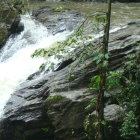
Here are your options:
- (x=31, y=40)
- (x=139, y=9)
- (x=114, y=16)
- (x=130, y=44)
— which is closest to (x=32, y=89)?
(x=130, y=44)

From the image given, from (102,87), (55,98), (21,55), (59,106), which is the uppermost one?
(102,87)

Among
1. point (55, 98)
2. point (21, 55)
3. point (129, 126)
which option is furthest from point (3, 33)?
point (129, 126)

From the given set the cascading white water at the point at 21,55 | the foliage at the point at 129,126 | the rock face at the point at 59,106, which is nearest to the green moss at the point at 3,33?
the cascading white water at the point at 21,55

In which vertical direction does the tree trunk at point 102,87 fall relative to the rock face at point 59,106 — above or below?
above

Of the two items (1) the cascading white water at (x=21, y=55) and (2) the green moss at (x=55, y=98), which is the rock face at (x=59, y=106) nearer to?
(2) the green moss at (x=55, y=98)

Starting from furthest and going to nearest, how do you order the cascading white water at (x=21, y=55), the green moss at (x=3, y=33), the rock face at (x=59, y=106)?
the green moss at (x=3, y=33)
the cascading white water at (x=21, y=55)
the rock face at (x=59, y=106)

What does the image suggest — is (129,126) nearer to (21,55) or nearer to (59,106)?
(59,106)

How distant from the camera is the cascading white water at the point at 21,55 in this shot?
942 centimetres

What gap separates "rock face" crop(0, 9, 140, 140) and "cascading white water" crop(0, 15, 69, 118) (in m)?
0.57

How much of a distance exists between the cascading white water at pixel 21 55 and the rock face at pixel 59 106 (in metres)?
0.57

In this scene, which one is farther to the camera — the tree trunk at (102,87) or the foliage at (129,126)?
the foliage at (129,126)

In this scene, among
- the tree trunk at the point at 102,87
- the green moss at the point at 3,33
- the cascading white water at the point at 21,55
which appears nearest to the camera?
the tree trunk at the point at 102,87

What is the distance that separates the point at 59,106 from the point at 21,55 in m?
4.81

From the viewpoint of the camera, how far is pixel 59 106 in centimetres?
694
